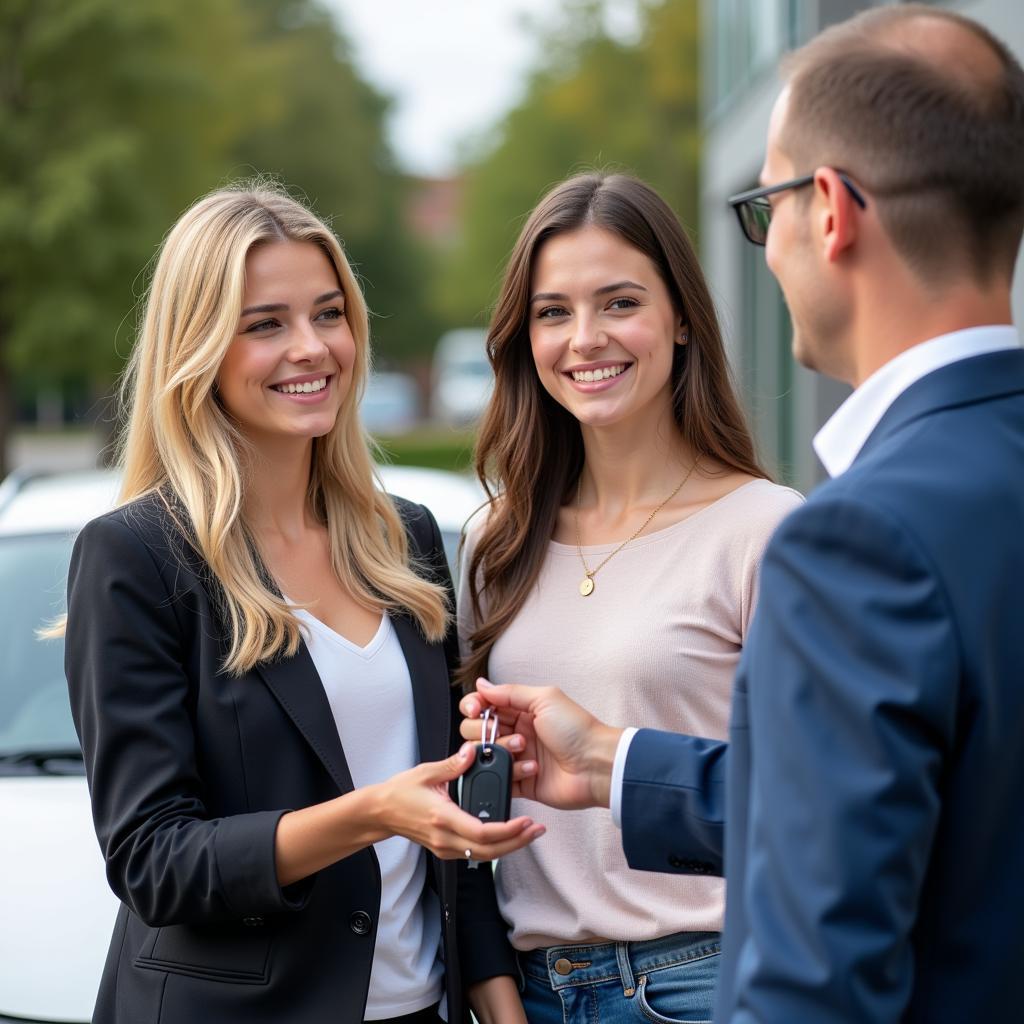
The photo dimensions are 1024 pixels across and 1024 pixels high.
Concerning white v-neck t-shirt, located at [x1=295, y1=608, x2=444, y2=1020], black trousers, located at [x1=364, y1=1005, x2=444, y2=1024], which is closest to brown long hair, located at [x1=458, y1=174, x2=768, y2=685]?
white v-neck t-shirt, located at [x1=295, y1=608, x2=444, y2=1020]

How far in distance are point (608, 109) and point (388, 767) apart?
1190 inches

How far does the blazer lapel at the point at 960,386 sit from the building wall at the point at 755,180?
16.4 ft

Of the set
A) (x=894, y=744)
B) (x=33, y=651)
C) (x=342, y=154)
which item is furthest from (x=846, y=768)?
(x=342, y=154)

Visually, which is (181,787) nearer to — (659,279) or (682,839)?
(682,839)

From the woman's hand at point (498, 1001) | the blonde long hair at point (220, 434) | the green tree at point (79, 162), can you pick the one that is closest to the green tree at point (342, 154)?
the green tree at point (79, 162)

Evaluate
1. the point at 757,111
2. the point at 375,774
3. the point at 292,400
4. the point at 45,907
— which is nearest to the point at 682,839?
the point at 375,774

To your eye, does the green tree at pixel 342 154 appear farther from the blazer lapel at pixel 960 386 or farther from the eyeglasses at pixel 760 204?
the blazer lapel at pixel 960 386

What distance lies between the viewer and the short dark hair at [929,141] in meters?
1.52

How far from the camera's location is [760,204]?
5.86ft

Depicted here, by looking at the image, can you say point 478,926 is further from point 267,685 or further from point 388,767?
point 267,685

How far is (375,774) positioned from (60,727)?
164 centimetres

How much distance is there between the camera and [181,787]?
231cm

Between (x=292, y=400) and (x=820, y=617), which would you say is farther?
(x=292, y=400)

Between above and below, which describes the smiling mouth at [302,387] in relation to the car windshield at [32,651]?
above
